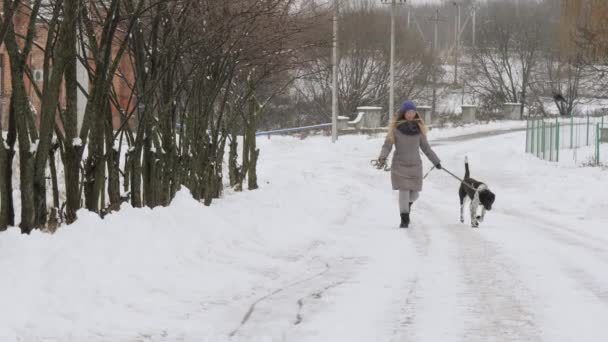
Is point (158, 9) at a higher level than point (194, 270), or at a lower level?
higher

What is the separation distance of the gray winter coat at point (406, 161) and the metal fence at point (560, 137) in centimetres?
1741

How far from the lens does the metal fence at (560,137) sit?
104 ft

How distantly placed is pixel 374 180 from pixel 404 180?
11.4 metres

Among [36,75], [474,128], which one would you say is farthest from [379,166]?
[474,128]

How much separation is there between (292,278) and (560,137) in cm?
2971

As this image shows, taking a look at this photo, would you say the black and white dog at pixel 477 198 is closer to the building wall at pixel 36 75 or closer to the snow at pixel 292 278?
the snow at pixel 292 278

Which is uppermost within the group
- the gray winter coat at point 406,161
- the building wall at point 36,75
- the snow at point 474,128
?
the building wall at point 36,75

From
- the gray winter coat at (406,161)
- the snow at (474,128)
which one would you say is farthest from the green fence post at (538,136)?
the gray winter coat at (406,161)

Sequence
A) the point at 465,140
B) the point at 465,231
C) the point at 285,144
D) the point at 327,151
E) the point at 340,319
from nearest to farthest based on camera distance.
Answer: the point at 340,319, the point at 465,231, the point at 327,151, the point at 285,144, the point at 465,140

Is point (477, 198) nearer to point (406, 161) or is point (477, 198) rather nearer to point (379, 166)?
point (406, 161)

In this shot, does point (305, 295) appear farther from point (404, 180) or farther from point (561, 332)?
point (404, 180)

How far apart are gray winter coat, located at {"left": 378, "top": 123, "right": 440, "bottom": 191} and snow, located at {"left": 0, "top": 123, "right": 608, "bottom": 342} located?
66 cm

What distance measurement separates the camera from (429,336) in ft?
19.1

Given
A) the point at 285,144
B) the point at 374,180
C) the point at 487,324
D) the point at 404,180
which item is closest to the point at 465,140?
the point at 285,144
